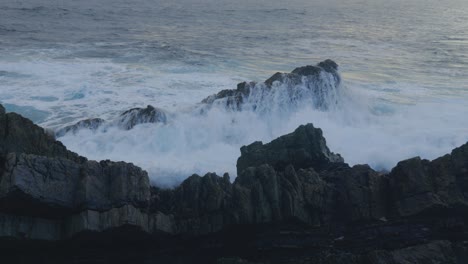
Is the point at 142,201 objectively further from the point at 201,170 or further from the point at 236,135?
the point at 236,135

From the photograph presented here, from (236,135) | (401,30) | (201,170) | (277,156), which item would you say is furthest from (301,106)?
(401,30)

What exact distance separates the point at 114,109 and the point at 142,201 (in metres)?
14.5

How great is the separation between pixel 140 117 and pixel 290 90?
7251 mm

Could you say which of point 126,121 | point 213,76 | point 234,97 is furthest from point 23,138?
point 213,76

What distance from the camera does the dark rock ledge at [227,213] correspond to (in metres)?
12.0

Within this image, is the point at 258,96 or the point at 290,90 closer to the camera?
the point at 258,96

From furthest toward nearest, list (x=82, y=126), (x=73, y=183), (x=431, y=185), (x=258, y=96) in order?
1. (x=258, y=96)
2. (x=82, y=126)
3. (x=431, y=185)
4. (x=73, y=183)

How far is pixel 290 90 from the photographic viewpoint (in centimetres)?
2548

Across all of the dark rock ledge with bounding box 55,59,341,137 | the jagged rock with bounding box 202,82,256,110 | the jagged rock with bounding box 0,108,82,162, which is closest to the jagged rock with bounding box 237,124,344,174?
the jagged rock with bounding box 0,108,82,162

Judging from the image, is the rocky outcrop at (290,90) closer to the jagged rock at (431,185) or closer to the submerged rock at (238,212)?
the submerged rock at (238,212)

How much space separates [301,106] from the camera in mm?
25875

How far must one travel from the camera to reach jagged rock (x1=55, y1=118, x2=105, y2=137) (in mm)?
21895

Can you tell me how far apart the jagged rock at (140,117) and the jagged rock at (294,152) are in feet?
25.1

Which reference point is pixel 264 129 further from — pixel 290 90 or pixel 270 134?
pixel 290 90
